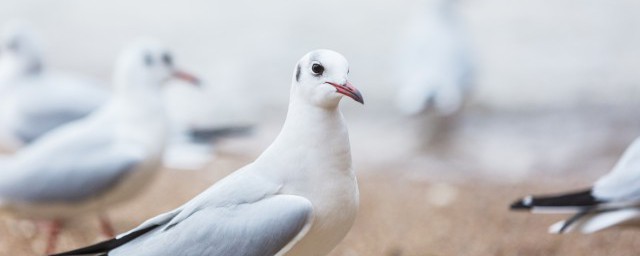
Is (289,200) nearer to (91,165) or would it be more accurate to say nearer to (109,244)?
(109,244)

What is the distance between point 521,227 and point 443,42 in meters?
2.84

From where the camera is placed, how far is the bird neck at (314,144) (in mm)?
2896

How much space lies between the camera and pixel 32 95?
634 centimetres

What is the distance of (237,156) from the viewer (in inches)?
284

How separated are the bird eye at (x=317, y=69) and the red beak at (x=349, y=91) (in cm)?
6

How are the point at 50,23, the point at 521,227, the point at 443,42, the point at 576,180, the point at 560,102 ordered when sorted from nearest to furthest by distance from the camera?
the point at 521,227 → the point at 576,180 → the point at 443,42 → the point at 560,102 → the point at 50,23

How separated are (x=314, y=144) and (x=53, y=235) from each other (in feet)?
6.67

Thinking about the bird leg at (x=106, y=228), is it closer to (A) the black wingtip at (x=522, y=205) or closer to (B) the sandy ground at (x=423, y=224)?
(B) the sandy ground at (x=423, y=224)

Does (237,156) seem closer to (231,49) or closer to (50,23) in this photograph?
(231,49)

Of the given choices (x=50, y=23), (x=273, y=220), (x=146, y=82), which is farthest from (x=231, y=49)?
(x=273, y=220)

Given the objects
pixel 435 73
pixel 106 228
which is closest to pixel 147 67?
pixel 106 228

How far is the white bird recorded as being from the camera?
7.21 metres

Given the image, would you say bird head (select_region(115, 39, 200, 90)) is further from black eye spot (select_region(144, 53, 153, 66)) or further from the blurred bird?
the blurred bird

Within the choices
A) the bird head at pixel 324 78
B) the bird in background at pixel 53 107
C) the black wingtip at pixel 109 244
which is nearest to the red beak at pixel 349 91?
the bird head at pixel 324 78
